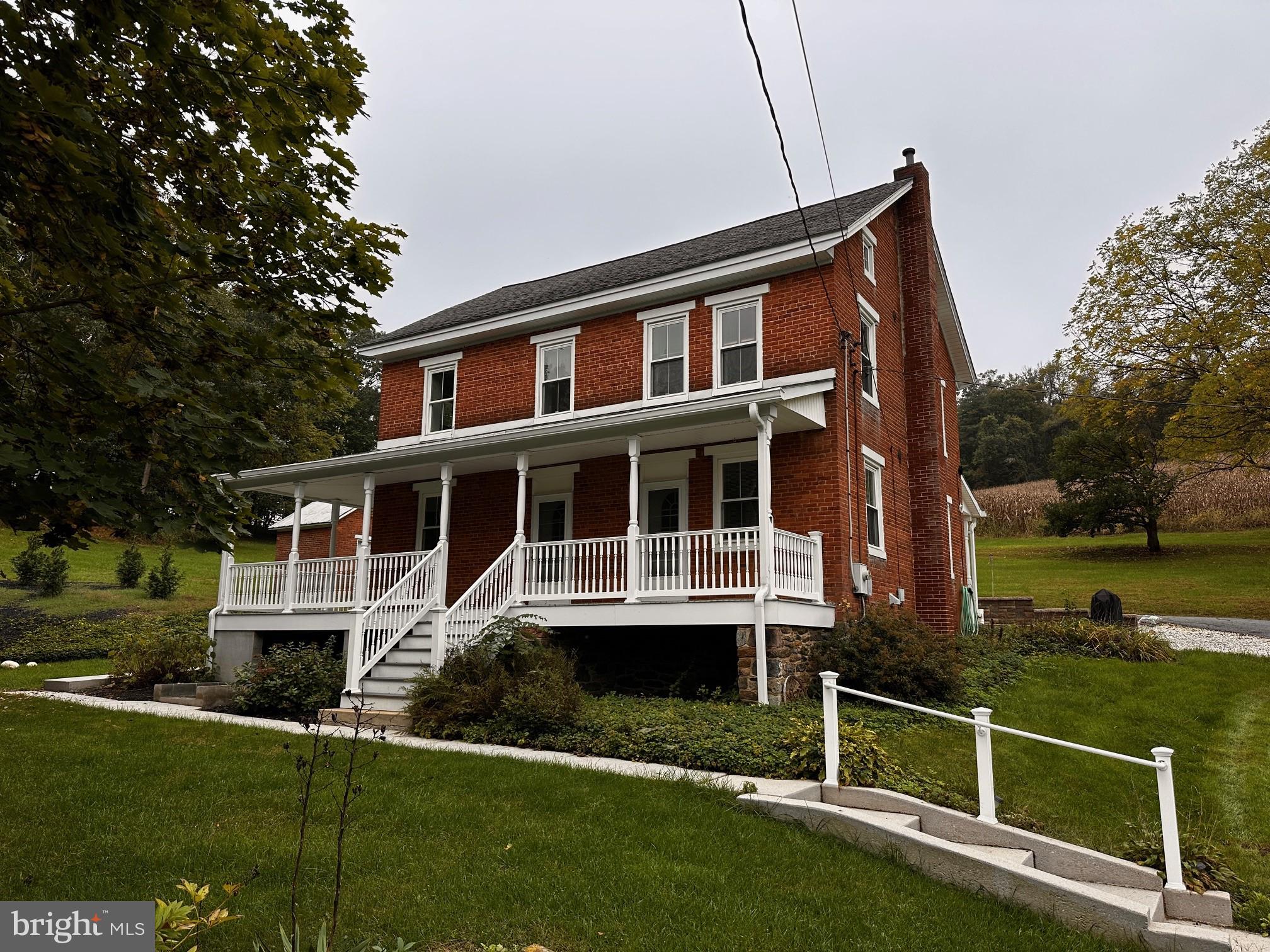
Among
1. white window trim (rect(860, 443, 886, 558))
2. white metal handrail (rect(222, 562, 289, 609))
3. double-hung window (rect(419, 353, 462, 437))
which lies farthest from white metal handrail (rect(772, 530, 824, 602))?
double-hung window (rect(419, 353, 462, 437))

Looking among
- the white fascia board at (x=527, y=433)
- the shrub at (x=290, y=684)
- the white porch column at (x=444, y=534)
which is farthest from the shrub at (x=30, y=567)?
the white porch column at (x=444, y=534)

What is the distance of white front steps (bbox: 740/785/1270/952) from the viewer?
18.7 feet

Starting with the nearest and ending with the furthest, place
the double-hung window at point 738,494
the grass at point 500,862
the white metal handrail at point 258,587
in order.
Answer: the grass at point 500,862 → the double-hung window at point 738,494 → the white metal handrail at point 258,587

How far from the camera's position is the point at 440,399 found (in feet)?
63.5

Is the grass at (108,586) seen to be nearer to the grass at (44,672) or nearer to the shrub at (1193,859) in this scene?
the grass at (44,672)

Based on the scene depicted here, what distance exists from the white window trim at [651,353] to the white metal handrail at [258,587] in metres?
7.20

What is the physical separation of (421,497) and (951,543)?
1170cm

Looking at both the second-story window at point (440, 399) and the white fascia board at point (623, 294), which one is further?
the second-story window at point (440, 399)

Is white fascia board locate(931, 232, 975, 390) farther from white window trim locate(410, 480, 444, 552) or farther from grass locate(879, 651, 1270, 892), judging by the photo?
white window trim locate(410, 480, 444, 552)

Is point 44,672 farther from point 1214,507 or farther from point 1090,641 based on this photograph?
point 1214,507

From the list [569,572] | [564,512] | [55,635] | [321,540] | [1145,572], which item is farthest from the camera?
[1145,572]

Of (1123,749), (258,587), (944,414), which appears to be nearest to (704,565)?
(1123,749)

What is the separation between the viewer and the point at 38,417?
4828 millimetres

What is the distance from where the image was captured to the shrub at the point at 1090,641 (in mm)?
15789
